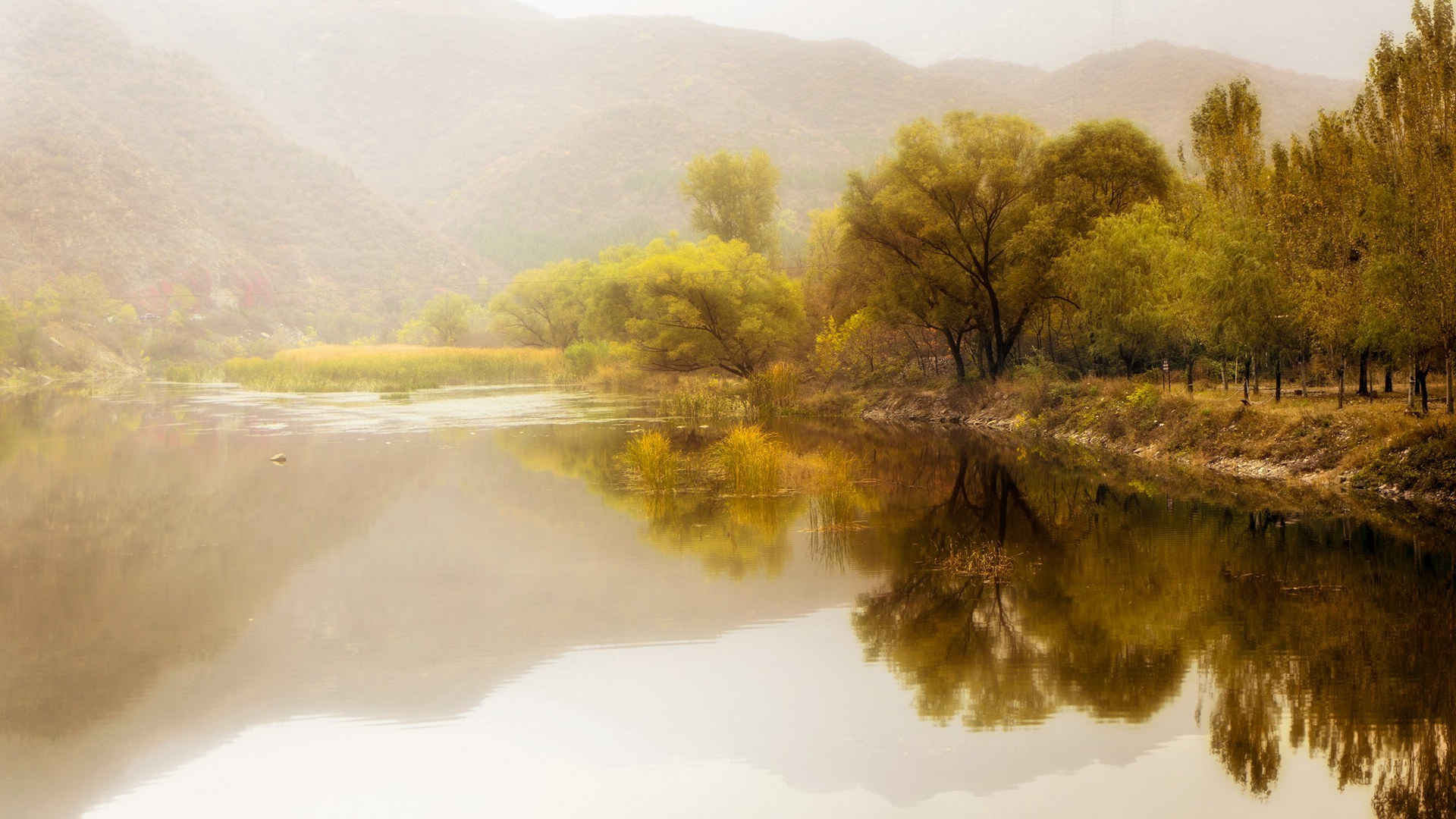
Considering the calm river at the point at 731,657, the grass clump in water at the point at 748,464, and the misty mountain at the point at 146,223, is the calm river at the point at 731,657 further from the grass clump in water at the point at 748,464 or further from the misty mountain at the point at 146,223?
the misty mountain at the point at 146,223

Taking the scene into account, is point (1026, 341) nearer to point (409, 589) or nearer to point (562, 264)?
point (409, 589)

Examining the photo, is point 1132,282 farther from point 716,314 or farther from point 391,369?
point 391,369

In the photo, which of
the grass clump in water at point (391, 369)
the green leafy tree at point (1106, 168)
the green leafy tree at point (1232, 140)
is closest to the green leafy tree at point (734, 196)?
the grass clump in water at point (391, 369)

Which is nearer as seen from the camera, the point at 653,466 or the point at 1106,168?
the point at 653,466

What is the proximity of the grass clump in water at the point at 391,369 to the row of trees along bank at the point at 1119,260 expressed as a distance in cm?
808

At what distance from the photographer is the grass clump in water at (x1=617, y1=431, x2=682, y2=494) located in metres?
27.1

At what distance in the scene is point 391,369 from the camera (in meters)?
77.4

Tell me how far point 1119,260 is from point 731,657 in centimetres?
2886

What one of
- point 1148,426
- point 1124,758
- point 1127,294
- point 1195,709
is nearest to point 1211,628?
point 1195,709

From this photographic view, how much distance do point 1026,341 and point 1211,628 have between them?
42.4 meters

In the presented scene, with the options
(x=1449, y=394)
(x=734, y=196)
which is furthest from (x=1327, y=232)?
(x=734, y=196)

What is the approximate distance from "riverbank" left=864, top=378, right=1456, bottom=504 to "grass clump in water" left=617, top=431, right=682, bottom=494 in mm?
14047

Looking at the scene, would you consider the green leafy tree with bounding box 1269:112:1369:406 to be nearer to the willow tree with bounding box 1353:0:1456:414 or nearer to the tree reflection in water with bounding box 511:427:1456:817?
the willow tree with bounding box 1353:0:1456:414

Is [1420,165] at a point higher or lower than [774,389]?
higher
